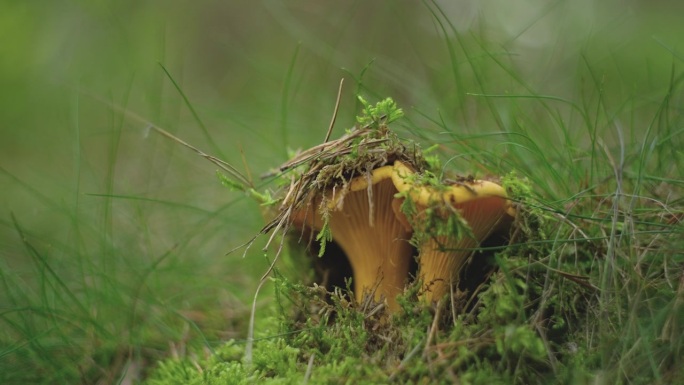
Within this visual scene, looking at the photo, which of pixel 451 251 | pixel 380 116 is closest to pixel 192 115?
pixel 380 116

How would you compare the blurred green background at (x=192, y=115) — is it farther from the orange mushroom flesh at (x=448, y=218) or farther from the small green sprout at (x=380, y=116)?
the orange mushroom flesh at (x=448, y=218)

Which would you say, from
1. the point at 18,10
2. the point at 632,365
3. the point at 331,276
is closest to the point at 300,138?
the point at 331,276

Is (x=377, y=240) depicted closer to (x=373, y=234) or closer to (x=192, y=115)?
(x=373, y=234)

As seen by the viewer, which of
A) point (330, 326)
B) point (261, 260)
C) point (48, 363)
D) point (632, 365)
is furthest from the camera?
point (261, 260)

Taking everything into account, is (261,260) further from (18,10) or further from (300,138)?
(18,10)

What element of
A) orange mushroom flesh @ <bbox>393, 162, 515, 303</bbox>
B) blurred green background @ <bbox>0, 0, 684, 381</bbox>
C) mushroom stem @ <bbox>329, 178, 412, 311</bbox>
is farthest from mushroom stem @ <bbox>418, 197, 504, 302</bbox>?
blurred green background @ <bbox>0, 0, 684, 381</bbox>

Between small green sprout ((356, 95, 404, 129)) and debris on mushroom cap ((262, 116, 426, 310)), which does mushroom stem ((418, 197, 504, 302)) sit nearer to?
debris on mushroom cap ((262, 116, 426, 310))
